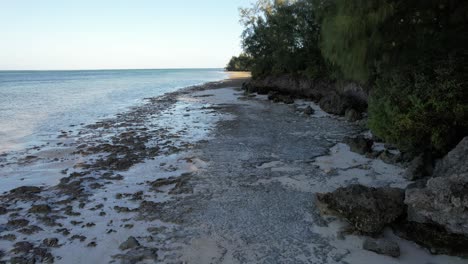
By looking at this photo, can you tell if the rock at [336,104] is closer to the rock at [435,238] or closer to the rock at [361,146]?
the rock at [361,146]

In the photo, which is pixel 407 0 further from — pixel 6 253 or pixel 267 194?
pixel 6 253

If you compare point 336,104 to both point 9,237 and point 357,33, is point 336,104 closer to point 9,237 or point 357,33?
point 357,33

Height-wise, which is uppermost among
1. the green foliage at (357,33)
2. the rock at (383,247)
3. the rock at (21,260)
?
the green foliage at (357,33)

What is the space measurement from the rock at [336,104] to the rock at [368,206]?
1064 centimetres

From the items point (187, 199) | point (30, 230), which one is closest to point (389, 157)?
point (187, 199)

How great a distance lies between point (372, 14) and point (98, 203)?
6.72 metres

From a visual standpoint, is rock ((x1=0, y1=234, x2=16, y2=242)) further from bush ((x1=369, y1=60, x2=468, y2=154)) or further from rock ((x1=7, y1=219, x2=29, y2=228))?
bush ((x1=369, y1=60, x2=468, y2=154))

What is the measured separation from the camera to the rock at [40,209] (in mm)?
5888

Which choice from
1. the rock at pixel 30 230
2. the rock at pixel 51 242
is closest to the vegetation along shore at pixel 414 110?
the rock at pixel 51 242

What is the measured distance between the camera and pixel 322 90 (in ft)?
73.9

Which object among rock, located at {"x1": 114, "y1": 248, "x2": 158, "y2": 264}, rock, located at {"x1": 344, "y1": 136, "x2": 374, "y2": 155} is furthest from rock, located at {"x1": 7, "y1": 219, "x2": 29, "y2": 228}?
rock, located at {"x1": 344, "y1": 136, "x2": 374, "y2": 155}

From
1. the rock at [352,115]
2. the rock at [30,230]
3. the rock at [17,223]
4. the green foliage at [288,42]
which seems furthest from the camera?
the green foliage at [288,42]

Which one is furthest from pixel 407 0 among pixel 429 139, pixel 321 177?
pixel 321 177

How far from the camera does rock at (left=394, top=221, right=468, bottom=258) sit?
4387mm
